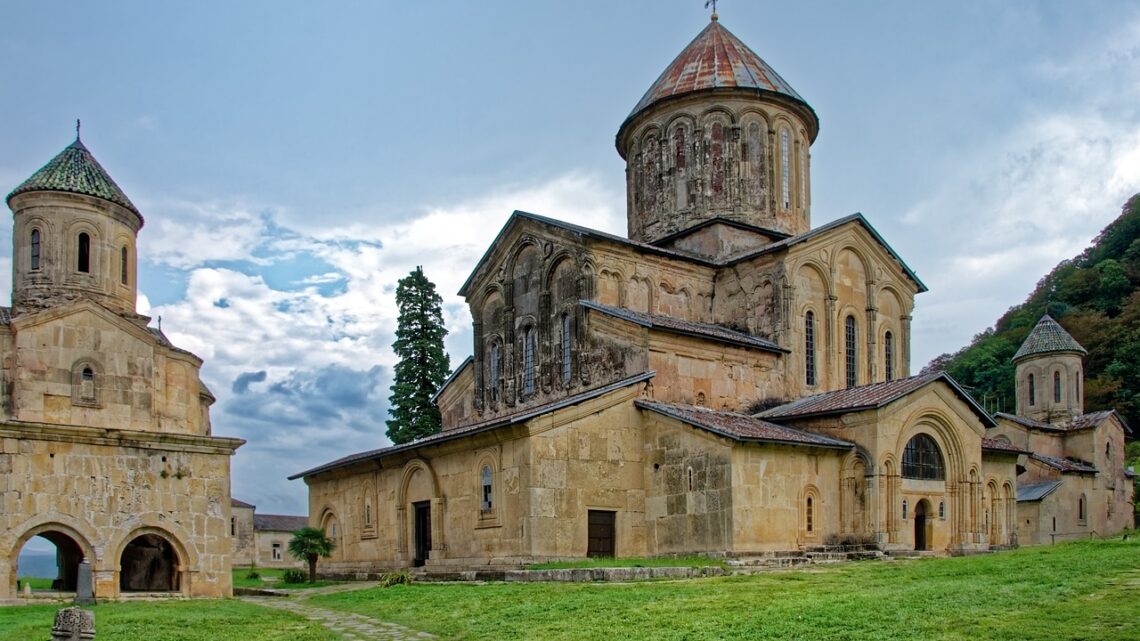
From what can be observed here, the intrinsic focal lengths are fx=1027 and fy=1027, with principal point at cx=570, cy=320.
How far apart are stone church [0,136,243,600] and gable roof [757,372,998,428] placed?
13.7 m

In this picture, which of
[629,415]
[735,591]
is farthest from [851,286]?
[735,591]

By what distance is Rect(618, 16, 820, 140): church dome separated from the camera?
3316cm

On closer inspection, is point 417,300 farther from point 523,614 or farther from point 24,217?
point 523,614

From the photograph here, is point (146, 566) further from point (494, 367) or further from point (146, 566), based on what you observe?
point (494, 367)

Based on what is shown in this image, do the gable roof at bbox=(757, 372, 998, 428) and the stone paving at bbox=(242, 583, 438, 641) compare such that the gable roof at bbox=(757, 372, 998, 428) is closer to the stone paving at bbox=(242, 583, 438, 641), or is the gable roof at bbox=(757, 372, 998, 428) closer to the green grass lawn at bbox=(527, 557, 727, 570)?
the green grass lawn at bbox=(527, 557, 727, 570)

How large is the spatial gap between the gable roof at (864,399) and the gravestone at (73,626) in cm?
1800

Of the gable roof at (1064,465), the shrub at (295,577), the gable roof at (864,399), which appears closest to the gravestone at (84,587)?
the shrub at (295,577)

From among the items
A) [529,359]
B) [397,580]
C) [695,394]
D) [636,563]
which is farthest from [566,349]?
[636,563]

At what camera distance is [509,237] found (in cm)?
3134

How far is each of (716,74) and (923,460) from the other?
14521 mm

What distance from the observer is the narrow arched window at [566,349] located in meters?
29.0

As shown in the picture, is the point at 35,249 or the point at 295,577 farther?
the point at 295,577

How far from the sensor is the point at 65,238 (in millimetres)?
22141

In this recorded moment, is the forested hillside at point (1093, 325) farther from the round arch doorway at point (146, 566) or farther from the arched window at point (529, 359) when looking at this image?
the round arch doorway at point (146, 566)
